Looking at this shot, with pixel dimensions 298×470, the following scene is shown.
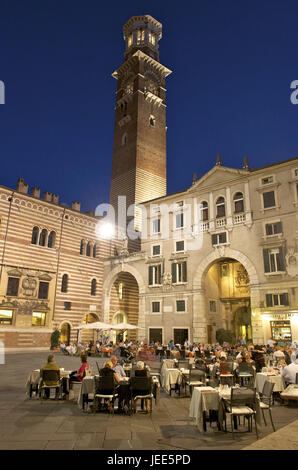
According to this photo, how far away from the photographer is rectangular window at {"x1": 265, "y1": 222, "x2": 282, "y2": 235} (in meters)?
24.0

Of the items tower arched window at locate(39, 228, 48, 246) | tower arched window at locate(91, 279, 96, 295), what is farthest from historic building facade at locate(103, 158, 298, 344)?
tower arched window at locate(39, 228, 48, 246)

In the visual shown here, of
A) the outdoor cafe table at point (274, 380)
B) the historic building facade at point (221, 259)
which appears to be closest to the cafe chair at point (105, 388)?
the outdoor cafe table at point (274, 380)

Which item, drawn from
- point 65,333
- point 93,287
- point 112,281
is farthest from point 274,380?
point 93,287

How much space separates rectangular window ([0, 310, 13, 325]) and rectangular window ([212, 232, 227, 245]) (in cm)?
1759

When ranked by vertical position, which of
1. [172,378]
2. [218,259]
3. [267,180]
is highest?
[267,180]

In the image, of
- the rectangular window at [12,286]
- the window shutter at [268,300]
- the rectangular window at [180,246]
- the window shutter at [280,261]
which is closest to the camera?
the window shutter at [280,261]

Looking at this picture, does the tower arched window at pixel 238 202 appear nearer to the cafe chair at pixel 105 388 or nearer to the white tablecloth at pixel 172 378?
the white tablecloth at pixel 172 378

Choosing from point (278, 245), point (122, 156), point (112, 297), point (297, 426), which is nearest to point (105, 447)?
point (297, 426)

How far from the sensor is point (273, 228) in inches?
958

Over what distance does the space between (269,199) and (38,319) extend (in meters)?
21.5

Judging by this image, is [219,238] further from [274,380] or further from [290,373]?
[274,380]

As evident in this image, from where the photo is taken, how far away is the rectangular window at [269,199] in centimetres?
2481

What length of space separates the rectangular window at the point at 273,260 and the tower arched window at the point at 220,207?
205 inches

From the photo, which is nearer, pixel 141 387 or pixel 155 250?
pixel 141 387
